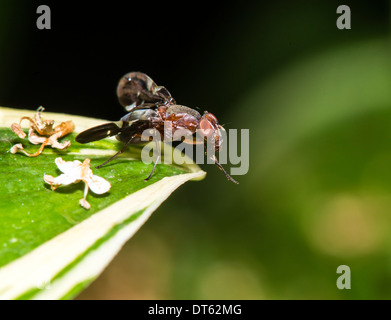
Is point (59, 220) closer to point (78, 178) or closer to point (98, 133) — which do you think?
point (78, 178)

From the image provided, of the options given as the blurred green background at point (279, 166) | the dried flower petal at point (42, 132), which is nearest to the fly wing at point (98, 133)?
the dried flower petal at point (42, 132)

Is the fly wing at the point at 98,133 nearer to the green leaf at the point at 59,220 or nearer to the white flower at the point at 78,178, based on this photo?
the green leaf at the point at 59,220

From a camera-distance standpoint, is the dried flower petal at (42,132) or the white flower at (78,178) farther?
the dried flower petal at (42,132)

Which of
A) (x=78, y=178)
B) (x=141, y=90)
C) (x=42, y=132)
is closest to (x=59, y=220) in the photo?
(x=78, y=178)

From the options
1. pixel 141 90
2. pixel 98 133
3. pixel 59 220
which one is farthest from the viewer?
pixel 141 90

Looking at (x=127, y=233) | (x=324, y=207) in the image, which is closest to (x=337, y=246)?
(x=324, y=207)

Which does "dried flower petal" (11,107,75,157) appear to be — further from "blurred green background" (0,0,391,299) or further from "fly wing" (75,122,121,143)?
"blurred green background" (0,0,391,299)
